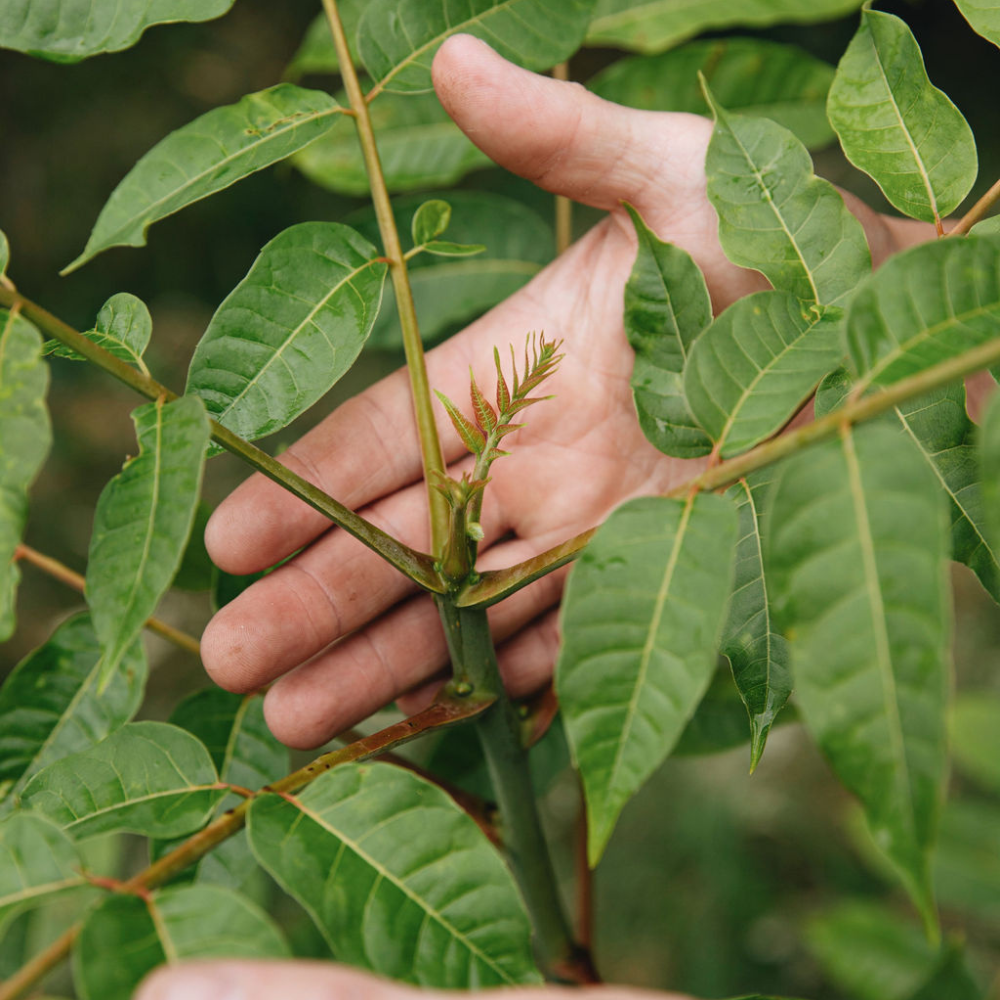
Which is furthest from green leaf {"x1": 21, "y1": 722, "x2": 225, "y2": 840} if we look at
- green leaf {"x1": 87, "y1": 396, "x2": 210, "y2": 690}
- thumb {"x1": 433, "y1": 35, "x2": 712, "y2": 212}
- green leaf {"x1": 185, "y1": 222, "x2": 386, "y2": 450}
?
thumb {"x1": 433, "y1": 35, "x2": 712, "y2": 212}

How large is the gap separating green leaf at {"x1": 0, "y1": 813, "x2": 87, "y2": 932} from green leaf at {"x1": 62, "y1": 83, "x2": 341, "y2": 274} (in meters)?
0.57

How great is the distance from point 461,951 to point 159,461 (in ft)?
1.66

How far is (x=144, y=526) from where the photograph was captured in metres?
0.76

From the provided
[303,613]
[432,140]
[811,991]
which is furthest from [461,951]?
[811,991]

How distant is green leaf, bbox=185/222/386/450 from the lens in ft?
3.25

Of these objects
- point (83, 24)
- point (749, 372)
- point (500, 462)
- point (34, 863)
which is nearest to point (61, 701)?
point (34, 863)

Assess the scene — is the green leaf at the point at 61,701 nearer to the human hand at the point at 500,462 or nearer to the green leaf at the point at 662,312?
the human hand at the point at 500,462

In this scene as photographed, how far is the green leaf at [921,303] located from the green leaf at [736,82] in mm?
993

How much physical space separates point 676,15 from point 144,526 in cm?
143

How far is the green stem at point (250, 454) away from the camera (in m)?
0.82

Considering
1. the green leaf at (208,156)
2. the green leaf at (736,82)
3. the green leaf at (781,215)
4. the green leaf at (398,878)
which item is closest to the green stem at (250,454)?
the green leaf at (208,156)

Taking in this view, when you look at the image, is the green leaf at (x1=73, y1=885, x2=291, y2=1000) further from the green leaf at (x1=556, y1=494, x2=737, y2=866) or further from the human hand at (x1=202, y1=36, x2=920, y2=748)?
the human hand at (x1=202, y1=36, x2=920, y2=748)

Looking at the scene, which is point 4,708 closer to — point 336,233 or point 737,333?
point 336,233

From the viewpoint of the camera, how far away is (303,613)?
4.06 ft
